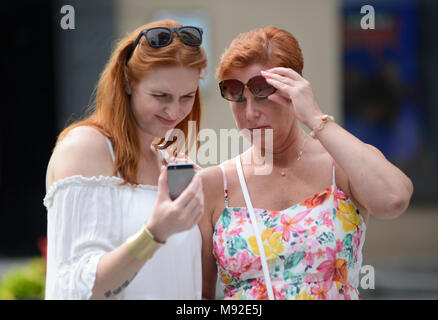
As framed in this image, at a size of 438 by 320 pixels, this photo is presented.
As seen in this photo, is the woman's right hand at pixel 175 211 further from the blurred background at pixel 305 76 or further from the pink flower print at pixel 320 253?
the blurred background at pixel 305 76

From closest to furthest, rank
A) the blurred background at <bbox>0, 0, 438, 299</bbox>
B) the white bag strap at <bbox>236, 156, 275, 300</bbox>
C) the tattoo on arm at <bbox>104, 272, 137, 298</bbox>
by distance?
1. the tattoo on arm at <bbox>104, 272, 137, 298</bbox>
2. the white bag strap at <bbox>236, 156, 275, 300</bbox>
3. the blurred background at <bbox>0, 0, 438, 299</bbox>

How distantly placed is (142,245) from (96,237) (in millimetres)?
220

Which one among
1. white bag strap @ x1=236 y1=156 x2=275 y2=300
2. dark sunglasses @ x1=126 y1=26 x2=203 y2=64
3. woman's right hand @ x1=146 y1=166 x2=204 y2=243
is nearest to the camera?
woman's right hand @ x1=146 y1=166 x2=204 y2=243

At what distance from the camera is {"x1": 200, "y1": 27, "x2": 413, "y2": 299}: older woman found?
210 cm

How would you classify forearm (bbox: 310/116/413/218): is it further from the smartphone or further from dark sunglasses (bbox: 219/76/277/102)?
the smartphone

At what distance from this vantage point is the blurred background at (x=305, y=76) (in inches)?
290

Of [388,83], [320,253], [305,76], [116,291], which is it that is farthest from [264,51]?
[388,83]

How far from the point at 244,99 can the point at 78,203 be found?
725 millimetres

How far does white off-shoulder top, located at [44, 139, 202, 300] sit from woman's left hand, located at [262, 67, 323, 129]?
56 centimetres

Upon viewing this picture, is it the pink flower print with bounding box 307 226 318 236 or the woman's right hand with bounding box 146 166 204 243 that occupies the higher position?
the woman's right hand with bounding box 146 166 204 243

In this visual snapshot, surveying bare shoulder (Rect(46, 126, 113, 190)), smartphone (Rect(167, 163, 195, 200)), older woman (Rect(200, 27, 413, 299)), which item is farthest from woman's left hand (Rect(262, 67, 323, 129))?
bare shoulder (Rect(46, 126, 113, 190))

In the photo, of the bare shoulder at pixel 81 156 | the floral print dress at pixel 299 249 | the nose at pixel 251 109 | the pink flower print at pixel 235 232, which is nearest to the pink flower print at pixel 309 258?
the floral print dress at pixel 299 249

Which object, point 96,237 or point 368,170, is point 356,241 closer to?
point 368,170
